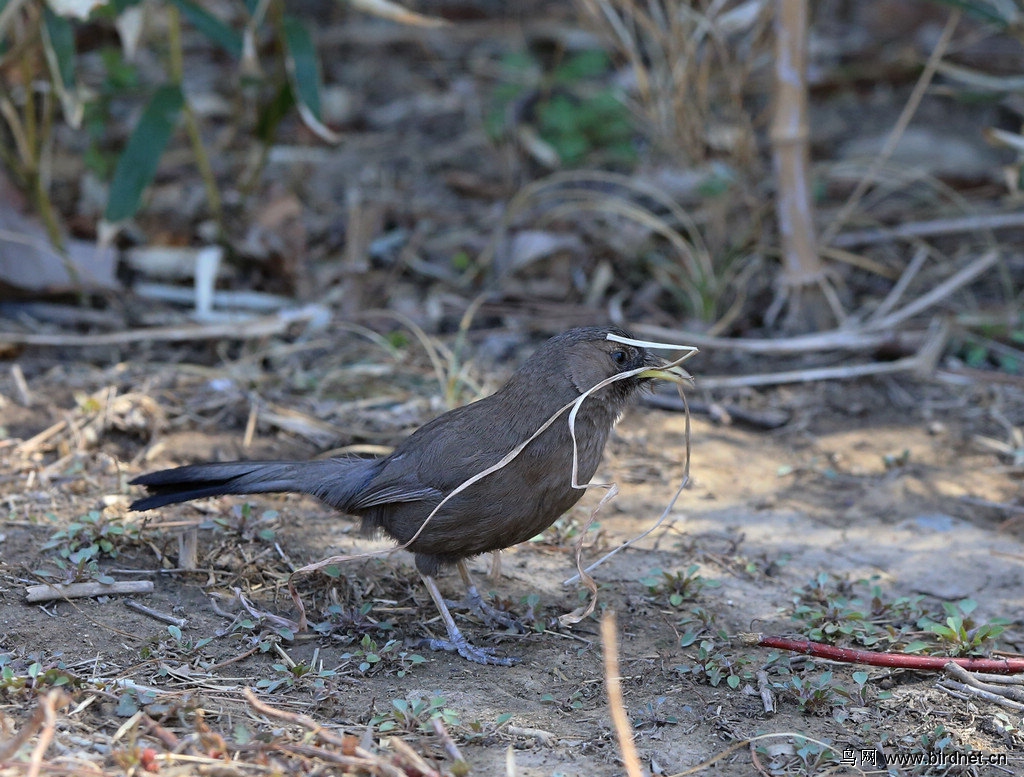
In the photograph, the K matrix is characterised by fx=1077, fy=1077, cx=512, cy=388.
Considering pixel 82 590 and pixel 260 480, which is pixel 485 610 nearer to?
pixel 260 480

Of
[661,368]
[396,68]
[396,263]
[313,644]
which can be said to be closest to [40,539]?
[313,644]

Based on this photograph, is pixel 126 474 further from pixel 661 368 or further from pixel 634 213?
pixel 634 213

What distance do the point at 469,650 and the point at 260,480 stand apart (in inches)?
38.7

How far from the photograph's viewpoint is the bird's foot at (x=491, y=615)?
3746 mm

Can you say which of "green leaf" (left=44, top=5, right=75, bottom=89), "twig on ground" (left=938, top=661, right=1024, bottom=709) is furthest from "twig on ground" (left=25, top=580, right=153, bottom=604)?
"green leaf" (left=44, top=5, right=75, bottom=89)

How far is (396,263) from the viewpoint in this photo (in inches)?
266

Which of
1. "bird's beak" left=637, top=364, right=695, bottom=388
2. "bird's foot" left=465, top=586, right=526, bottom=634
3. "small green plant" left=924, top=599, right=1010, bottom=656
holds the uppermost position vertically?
"bird's beak" left=637, top=364, right=695, bottom=388

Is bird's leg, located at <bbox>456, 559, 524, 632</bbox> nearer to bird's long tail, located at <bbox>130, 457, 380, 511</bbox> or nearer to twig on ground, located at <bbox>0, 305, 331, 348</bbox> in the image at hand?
bird's long tail, located at <bbox>130, 457, 380, 511</bbox>

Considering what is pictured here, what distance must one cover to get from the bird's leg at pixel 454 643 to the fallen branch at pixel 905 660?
3.01ft

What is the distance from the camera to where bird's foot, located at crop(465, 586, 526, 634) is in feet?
12.3

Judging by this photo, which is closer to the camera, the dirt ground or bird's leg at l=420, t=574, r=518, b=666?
the dirt ground

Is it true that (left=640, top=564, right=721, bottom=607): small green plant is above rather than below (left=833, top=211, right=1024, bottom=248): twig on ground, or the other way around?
below

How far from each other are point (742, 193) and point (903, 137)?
6.65ft

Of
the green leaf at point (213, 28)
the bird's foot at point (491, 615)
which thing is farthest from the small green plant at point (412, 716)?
the green leaf at point (213, 28)
